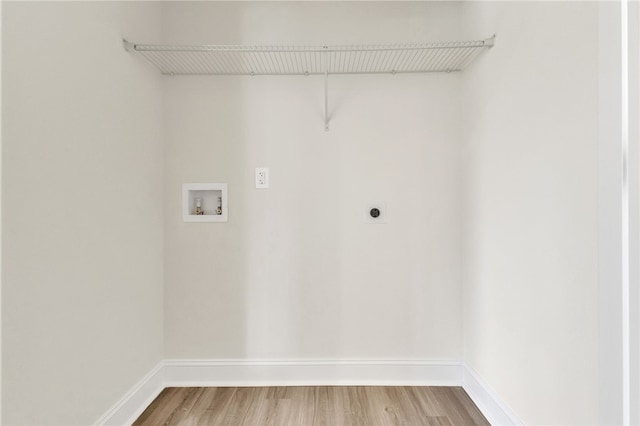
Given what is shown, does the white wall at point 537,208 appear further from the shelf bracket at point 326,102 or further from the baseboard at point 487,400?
the shelf bracket at point 326,102

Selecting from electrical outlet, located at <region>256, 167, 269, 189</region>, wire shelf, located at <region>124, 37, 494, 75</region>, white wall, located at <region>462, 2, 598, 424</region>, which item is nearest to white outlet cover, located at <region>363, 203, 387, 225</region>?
white wall, located at <region>462, 2, 598, 424</region>

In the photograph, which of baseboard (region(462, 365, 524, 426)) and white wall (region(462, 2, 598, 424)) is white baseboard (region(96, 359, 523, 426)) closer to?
baseboard (region(462, 365, 524, 426))

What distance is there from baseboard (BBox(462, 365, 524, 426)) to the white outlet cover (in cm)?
96

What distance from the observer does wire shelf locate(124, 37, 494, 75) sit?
1.83m

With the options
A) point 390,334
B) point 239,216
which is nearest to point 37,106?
point 239,216

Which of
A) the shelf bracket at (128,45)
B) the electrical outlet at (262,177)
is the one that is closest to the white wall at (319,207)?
the electrical outlet at (262,177)

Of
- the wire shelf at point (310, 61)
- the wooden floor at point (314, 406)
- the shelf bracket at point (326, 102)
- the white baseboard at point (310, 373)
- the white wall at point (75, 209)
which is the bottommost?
the wooden floor at point (314, 406)

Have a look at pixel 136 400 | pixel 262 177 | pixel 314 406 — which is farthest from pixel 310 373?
pixel 262 177

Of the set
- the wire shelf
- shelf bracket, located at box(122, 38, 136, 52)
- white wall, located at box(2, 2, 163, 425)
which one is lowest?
white wall, located at box(2, 2, 163, 425)

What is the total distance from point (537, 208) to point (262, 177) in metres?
1.38

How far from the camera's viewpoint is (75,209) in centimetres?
131

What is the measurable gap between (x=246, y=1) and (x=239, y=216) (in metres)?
1.25

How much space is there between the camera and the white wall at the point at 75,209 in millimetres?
1062

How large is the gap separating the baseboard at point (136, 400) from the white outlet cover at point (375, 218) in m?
1.47
